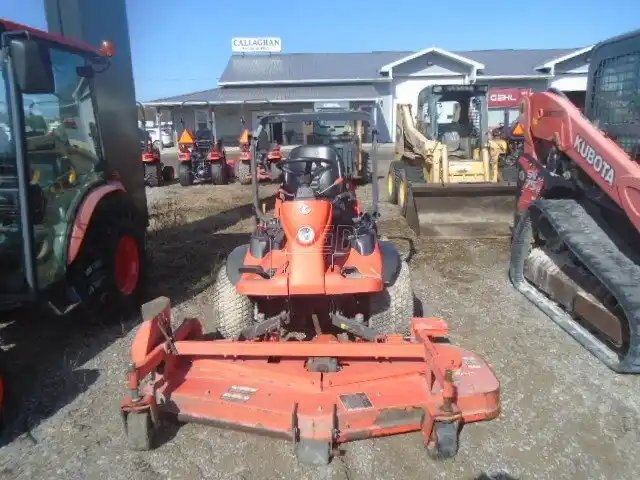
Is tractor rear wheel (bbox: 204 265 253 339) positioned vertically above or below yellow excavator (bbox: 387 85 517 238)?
below

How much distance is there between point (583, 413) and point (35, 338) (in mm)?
3965

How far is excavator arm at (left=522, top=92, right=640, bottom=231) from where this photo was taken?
3.56m

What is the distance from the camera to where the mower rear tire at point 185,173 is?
13125 millimetres

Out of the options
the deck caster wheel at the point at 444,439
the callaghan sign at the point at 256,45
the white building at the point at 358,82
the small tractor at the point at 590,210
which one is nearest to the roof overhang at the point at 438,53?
the white building at the point at 358,82

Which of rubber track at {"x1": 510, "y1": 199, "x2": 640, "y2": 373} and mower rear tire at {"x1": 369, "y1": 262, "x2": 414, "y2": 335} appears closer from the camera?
rubber track at {"x1": 510, "y1": 199, "x2": 640, "y2": 373}

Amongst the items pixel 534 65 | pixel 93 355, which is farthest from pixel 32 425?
pixel 534 65

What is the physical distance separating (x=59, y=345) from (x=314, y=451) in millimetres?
2473

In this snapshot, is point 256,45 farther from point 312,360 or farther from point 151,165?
point 312,360

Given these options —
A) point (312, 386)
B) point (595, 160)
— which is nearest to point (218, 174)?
point (595, 160)

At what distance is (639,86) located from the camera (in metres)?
4.08

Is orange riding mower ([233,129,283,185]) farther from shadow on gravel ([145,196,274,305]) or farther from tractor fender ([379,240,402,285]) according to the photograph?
tractor fender ([379,240,402,285])

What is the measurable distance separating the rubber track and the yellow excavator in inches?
73.9

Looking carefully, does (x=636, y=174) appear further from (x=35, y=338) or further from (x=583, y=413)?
(x=35, y=338)

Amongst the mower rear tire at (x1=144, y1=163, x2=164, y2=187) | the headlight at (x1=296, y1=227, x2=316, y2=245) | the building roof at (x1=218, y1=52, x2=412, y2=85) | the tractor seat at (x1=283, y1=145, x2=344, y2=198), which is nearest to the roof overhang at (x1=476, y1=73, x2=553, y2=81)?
the building roof at (x1=218, y1=52, x2=412, y2=85)
